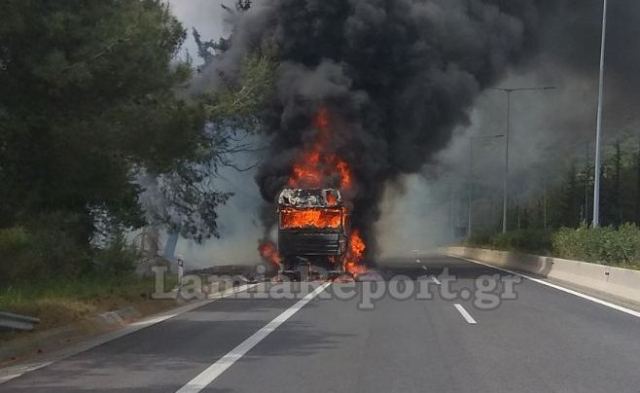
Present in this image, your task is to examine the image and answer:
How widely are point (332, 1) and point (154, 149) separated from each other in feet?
64.8

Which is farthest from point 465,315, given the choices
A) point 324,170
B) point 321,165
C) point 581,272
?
point 321,165

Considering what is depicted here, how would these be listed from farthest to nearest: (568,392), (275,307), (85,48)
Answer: (275,307), (85,48), (568,392)

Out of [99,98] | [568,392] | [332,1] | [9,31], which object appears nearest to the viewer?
[568,392]

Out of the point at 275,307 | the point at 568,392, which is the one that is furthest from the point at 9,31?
the point at 568,392

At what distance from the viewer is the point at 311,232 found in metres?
24.8

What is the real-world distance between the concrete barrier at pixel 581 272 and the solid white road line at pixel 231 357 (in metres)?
7.32

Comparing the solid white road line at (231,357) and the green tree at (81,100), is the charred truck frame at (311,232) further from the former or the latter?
the solid white road line at (231,357)

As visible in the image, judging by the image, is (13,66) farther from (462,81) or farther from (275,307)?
(462,81)

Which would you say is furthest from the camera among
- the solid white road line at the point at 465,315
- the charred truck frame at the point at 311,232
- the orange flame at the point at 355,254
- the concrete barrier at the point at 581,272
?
the orange flame at the point at 355,254

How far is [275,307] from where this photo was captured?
16281 millimetres

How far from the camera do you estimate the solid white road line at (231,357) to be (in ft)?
26.6

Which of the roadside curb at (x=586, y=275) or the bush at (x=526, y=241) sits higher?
the bush at (x=526, y=241)

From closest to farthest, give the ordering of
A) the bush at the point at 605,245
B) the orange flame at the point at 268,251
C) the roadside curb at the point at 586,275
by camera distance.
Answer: the roadside curb at the point at 586,275 → the bush at the point at 605,245 → the orange flame at the point at 268,251

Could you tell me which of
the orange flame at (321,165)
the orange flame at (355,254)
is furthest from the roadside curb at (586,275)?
the orange flame at (321,165)
